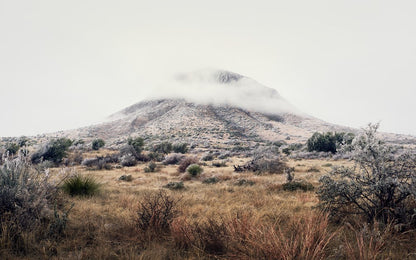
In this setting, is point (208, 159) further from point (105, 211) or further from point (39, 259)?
point (39, 259)

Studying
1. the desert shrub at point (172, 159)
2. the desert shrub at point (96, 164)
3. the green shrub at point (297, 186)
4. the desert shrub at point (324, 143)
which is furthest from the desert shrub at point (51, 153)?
the desert shrub at point (324, 143)

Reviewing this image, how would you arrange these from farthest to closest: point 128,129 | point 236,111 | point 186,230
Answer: point 236,111 → point 128,129 → point 186,230

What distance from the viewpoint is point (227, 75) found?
13600 cm

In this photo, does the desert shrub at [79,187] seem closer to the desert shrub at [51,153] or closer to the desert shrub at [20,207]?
the desert shrub at [20,207]

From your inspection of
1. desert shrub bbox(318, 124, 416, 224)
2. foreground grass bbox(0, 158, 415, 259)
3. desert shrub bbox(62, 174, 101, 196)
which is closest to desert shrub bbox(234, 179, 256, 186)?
foreground grass bbox(0, 158, 415, 259)

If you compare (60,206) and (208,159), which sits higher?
(60,206)

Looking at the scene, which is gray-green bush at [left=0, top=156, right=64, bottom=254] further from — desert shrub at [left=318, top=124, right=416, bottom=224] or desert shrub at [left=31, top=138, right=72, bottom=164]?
desert shrub at [left=31, top=138, right=72, bottom=164]

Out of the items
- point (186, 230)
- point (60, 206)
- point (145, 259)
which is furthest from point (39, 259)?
point (60, 206)

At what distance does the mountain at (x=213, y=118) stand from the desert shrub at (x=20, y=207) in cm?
3953

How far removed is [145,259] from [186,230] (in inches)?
30.7

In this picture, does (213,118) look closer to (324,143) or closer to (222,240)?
(324,143)

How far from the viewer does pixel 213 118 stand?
79.2 metres

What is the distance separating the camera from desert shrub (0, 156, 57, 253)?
10.00 feet

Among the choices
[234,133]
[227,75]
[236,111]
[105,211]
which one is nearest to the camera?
[105,211]
